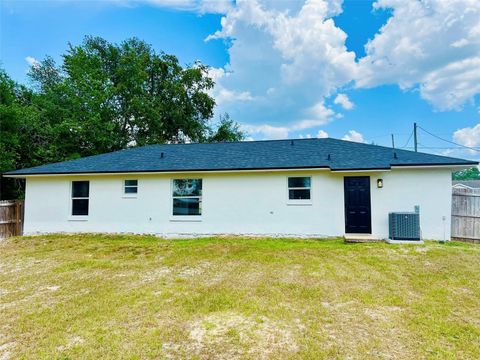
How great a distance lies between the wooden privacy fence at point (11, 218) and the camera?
11539 millimetres

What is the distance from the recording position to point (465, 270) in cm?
619

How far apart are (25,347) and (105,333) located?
886 millimetres

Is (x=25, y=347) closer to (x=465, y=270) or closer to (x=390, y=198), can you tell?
(x=465, y=270)

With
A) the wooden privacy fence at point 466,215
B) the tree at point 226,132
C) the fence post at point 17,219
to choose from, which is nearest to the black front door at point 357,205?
the wooden privacy fence at point 466,215

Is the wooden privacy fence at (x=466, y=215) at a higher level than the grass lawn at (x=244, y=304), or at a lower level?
higher

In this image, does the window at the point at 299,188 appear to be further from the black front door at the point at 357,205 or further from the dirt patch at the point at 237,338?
the dirt patch at the point at 237,338

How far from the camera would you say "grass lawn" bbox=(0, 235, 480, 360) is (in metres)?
3.17

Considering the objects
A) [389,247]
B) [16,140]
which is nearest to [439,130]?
[389,247]

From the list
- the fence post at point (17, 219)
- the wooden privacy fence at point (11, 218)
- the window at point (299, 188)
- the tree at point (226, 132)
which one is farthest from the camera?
the tree at point (226, 132)

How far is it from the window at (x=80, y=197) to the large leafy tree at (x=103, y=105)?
21.2 feet

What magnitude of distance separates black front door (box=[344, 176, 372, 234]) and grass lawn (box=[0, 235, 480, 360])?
1781mm

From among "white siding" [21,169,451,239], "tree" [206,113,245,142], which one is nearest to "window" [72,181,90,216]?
"white siding" [21,169,451,239]

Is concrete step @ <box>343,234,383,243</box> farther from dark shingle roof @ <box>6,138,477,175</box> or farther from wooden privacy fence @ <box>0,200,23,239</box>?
wooden privacy fence @ <box>0,200,23,239</box>

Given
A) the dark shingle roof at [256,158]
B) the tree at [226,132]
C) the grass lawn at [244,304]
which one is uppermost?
the tree at [226,132]
